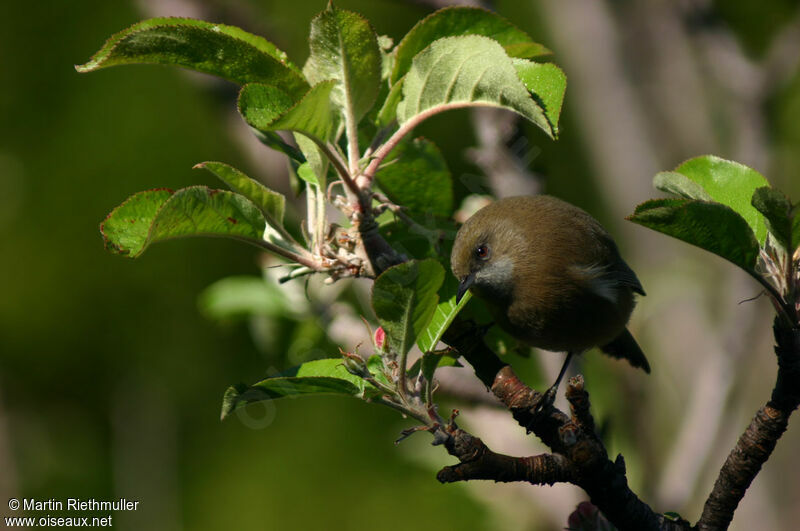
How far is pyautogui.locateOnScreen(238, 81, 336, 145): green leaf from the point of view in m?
1.14

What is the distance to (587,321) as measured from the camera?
6.60 ft

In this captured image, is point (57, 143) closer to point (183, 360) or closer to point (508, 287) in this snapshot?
point (183, 360)

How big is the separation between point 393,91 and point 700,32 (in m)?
2.61

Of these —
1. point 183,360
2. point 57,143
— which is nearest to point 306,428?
point 183,360

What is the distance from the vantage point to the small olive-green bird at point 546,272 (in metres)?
2.00

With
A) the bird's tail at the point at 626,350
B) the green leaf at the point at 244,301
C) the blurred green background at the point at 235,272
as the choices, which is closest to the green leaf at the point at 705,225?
the bird's tail at the point at 626,350

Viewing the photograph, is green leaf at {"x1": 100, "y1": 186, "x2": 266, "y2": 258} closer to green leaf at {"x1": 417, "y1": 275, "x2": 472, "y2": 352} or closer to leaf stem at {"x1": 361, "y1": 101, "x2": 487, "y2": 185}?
leaf stem at {"x1": 361, "y1": 101, "x2": 487, "y2": 185}

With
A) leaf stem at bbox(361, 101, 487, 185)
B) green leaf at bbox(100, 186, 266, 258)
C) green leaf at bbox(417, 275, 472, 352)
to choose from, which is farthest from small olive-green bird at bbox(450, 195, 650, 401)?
green leaf at bbox(100, 186, 266, 258)

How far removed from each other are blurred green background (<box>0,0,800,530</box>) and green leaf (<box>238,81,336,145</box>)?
206 cm

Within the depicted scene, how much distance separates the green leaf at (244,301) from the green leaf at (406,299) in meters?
1.16

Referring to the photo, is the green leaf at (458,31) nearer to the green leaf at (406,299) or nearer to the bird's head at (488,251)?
the green leaf at (406,299)

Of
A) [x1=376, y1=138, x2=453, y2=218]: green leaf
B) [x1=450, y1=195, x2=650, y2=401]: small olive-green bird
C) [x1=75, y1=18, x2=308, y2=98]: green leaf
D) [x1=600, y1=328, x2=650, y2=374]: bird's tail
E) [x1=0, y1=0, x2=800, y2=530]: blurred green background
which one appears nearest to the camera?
[x1=75, y1=18, x2=308, y2=98]: green leaf

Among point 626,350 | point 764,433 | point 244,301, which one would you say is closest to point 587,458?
point 764,433

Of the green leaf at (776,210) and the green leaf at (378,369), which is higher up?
the green leaf at (776,210)
